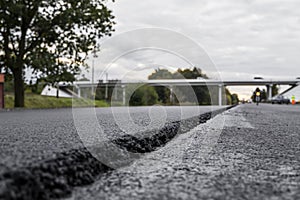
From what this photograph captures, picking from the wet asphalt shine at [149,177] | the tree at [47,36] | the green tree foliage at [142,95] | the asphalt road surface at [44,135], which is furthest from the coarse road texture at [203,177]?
the tree at [47,36]

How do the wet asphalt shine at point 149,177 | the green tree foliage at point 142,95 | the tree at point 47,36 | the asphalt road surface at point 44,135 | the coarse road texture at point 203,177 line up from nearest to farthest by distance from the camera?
1. the wet asphalt shine at point 149,177
2. the coarse road texture at point 203,177
3. the asphalt road surface at point 44,135
4. the green tree foliage at point 142,95
5. the tree at point 47,36

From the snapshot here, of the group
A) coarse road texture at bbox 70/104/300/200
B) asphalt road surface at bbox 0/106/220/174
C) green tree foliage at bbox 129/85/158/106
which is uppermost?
green tree foliage at bbox 129/85/158/106

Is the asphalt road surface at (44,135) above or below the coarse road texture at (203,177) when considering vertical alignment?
above

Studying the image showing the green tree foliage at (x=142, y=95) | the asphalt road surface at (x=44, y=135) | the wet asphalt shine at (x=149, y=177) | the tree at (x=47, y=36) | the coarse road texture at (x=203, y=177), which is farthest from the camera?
the tree at (x=47, y=36)

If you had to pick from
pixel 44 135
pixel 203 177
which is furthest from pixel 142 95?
pixel 203 177

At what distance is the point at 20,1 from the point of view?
1797cm

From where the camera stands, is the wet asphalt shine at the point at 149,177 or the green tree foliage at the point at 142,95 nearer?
the wet asphalt shine at the point at 149,177

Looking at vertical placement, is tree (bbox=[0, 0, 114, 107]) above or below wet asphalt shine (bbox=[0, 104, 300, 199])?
above

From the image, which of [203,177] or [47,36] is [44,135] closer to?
[203,177]

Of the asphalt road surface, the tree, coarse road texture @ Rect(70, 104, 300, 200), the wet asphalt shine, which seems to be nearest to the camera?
the wet asphalt shine

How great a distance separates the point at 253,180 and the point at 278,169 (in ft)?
1.29

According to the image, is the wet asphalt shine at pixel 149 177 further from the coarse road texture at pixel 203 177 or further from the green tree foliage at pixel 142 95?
the green tree foliage at pixel 142 95

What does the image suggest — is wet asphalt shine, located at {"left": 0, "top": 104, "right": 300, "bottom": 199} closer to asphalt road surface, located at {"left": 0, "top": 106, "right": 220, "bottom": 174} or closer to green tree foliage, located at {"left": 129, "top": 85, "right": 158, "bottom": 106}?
asphalt road surface, located at {"left": 0, "top": 106, "right": 220, "bottom": 174}

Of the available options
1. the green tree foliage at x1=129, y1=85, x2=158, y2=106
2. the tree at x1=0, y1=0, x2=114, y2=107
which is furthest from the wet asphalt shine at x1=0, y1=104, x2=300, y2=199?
the tree at x1=0, y1=0, x2=114, y2=107
